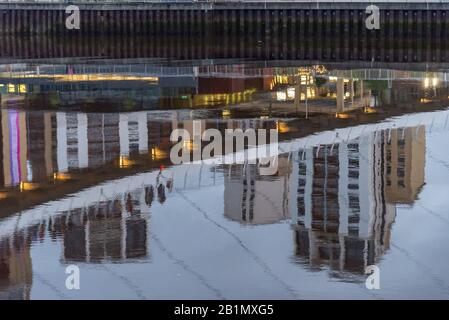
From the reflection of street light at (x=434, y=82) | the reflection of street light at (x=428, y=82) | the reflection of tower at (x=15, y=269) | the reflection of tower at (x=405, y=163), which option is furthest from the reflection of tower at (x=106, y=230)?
the reflection of street light at (x=434, y=82)

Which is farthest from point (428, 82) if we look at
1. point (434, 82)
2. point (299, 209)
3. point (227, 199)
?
point (299, 209)

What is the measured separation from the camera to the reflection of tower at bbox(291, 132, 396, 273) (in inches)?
632

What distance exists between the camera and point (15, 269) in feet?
50.3

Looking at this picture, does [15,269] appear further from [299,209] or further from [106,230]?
[299,209]

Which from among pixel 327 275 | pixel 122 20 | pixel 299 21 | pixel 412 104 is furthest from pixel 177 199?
pixel 122 20

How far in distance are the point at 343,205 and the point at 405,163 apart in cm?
Result: 345

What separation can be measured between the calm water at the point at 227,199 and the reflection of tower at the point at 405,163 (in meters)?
0.05

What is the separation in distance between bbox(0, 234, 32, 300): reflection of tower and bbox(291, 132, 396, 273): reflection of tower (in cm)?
350

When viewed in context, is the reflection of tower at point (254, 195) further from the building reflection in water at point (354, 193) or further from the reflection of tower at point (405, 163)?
the reflection of tower at point (405, 163)

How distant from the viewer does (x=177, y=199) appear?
768 inches

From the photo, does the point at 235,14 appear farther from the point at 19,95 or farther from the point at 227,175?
A: the point at 227,175

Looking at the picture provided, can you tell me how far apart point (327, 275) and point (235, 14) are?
43758mm

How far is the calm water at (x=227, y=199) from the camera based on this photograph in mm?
14922

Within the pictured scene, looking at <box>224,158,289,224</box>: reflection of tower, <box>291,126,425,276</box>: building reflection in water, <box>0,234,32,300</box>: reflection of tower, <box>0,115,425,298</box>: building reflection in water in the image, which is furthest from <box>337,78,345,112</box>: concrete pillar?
<box>0,234,32,300</box>: reflection of tower
